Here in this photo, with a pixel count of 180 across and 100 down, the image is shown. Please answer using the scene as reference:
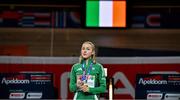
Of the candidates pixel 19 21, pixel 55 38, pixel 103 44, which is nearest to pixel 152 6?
pixel 103 44

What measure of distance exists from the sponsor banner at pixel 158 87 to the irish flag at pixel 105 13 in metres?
1.37

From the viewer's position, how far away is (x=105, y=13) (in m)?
10.3

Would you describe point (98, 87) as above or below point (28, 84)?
above

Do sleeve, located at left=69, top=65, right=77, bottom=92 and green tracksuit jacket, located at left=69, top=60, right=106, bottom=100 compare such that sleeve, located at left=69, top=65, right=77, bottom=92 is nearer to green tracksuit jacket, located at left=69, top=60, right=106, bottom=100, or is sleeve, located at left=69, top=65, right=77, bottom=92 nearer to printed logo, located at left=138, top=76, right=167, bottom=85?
green tracksuit jacket, located at left=69, top=60, right=106, bottom=100

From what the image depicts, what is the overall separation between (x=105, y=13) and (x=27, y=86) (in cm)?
221

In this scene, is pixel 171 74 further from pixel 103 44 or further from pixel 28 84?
pixel 28 84

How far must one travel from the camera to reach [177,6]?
34.2 ft

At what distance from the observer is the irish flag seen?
33.8ft

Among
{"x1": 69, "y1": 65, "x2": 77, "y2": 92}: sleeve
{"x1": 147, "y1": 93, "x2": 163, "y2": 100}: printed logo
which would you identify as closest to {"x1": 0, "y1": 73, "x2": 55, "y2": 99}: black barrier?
{"x1": 147, "y1": 93, "x2": 163, "y2": 100}: printed logo

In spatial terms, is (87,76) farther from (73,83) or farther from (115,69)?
(115,69)

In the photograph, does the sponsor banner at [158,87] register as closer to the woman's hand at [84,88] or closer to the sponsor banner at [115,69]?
the sponsor banner at [115,69]

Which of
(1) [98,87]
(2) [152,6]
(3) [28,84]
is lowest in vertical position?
(3) [28,84]

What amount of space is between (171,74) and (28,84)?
2747 mm

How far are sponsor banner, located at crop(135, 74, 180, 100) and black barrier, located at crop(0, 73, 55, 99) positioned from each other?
5.63 feet
